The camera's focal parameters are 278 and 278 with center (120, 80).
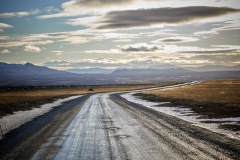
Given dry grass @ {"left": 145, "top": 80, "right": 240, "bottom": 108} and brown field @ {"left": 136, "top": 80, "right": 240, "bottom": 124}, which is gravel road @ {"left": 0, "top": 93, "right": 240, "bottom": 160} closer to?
brown field @ {"left": 136, "top": 80, "right": 240, "bottom": 124}

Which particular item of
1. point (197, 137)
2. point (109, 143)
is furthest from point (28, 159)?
point (197, 137)

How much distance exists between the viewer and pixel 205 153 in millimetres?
11234

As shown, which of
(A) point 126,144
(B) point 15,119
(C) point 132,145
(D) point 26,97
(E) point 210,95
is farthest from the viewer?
(D) point 26,97

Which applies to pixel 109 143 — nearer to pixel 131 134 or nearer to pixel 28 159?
pixel 131 134

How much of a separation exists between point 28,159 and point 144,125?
9866mm

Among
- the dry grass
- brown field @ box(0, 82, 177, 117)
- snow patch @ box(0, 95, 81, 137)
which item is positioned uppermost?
the dry grass

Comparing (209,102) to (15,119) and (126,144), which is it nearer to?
(15,119)

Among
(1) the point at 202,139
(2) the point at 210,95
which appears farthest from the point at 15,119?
(2) the point at 210,95

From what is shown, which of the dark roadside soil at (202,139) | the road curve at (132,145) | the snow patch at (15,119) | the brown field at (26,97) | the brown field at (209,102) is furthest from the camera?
the brown field at (26,97)

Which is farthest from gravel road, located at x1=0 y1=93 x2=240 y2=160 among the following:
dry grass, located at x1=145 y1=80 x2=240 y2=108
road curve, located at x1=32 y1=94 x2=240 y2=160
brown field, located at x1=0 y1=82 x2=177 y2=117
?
dry grass, located at x1=145 y1=80 x2=240 y2=108

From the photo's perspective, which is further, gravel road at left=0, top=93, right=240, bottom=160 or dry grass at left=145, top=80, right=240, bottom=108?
dry grass at left=145, top=80, right=240, bottom=108

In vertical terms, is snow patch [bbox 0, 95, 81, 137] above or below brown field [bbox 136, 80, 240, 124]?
below

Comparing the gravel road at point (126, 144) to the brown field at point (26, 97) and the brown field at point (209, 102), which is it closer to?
the brown field at point (209, 102)

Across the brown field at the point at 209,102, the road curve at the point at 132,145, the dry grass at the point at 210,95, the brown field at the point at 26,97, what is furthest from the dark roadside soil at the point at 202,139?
the brown field at the point at 26,97
